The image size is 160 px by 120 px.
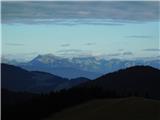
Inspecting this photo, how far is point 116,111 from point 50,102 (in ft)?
4.63

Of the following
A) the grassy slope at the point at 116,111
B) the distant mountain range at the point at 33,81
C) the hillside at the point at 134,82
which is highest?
the distant mountain range at the point at 33,81

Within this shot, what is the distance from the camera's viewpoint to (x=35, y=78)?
8.66 m

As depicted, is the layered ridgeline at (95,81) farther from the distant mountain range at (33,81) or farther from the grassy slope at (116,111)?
the grassy slope at (116,111)

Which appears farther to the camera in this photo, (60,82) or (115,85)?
(115,85)

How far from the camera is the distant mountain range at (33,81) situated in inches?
327

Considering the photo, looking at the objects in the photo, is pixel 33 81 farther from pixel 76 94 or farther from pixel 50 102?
pixel 76 94

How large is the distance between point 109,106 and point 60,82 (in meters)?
1.19

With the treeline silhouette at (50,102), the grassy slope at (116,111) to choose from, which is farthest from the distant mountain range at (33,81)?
the grassy slope at (116,111)

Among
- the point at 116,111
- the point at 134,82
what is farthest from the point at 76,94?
the point at 134,82

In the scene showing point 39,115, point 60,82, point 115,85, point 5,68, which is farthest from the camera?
point 115,85

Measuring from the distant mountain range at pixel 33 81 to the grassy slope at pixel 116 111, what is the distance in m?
0.60

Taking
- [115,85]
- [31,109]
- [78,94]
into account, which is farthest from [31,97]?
[115,85]

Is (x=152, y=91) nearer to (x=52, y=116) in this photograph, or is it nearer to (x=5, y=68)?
(x=52, y=116)

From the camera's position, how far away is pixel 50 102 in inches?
370
